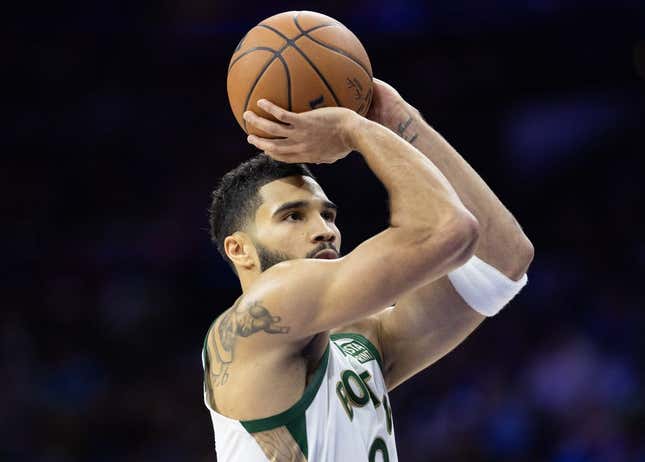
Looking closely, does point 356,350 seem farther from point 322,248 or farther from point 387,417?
point 322,248

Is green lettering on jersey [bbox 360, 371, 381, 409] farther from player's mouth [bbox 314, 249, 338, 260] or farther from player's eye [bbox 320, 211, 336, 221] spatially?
player's eye [bbox 320, 211, 336, 221]

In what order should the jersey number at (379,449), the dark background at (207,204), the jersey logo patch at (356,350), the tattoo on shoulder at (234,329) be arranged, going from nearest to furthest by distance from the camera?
the tattoo on shoulder at (234,329) < the jersey number at (379,449) < the jersey logo patch at (356,350) < the dark background at (207,204)

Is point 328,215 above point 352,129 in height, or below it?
below

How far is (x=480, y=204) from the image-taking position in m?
3.77

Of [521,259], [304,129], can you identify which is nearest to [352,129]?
[304,129]

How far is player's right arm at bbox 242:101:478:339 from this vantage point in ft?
9.68

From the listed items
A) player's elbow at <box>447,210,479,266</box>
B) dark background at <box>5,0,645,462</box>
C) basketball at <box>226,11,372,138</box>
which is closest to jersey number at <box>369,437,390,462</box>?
player's elbow at <box>447,210,479,266</box>

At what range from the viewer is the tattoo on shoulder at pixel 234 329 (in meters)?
3.10

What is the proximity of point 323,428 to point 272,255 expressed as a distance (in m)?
0.68

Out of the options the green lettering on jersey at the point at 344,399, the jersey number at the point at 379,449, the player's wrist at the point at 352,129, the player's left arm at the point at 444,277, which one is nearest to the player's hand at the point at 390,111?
the player's left arm at the point at 444,277

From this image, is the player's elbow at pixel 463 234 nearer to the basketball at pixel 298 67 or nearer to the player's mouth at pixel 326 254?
the player's mouth at pixel 326 254

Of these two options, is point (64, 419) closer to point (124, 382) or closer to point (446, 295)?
point (124, 382)

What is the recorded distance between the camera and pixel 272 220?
3.49 metres

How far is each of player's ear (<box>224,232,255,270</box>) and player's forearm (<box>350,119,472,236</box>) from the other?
0.65 m
